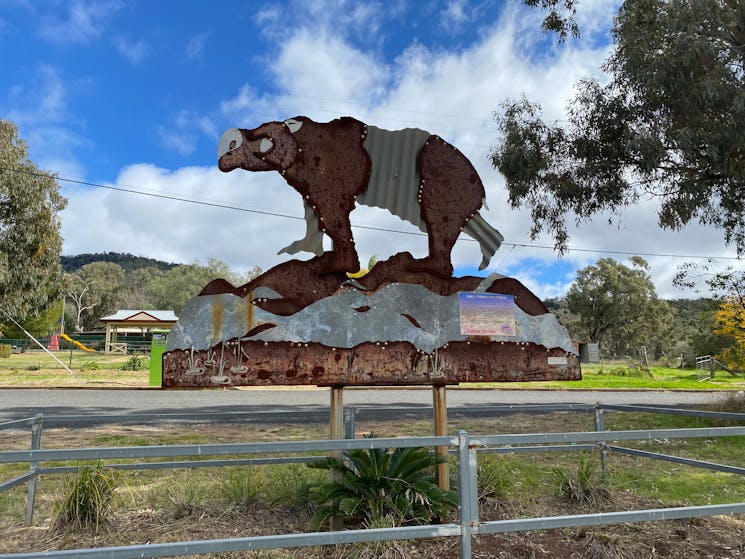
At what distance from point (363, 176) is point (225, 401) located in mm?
10979

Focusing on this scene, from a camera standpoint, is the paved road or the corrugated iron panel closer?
the corrugated iron panel

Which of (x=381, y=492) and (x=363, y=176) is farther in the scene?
(x=363, y=176)

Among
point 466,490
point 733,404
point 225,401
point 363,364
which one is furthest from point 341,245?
point 225,401

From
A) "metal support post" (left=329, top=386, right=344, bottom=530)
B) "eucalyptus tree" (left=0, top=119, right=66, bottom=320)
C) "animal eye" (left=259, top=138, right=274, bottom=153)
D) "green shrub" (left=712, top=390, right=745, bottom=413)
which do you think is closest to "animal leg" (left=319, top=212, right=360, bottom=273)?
"animal eye" (left=259, top=138, right=274, bottom=153)

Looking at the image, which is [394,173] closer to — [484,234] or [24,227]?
[484,234]

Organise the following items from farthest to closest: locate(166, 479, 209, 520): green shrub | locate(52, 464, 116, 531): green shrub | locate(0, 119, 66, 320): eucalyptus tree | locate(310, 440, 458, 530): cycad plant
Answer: locate(0, 119, 66, 320): eucalyptus tree < locate(166, 479, 209, 520): green shrub < locate(52, 464, 116, 531): green shrub < locate(310, 440, 458, 530): cycad plant

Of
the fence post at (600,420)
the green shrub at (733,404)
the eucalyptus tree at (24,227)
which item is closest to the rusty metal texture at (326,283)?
the fence post at (600,420)

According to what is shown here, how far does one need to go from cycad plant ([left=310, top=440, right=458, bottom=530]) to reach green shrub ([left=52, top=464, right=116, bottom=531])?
1632 mm

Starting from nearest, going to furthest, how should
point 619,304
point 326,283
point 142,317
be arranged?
point 326,283
point 142,317
point 619,304

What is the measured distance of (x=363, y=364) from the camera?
4051 mm

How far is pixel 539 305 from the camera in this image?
15.1 ft

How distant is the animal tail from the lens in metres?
4.66

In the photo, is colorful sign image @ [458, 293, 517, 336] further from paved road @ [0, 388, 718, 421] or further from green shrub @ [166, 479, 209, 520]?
paved road @ [0, 388, 718, 421]

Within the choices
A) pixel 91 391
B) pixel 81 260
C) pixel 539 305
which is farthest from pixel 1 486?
pixel 81 260
